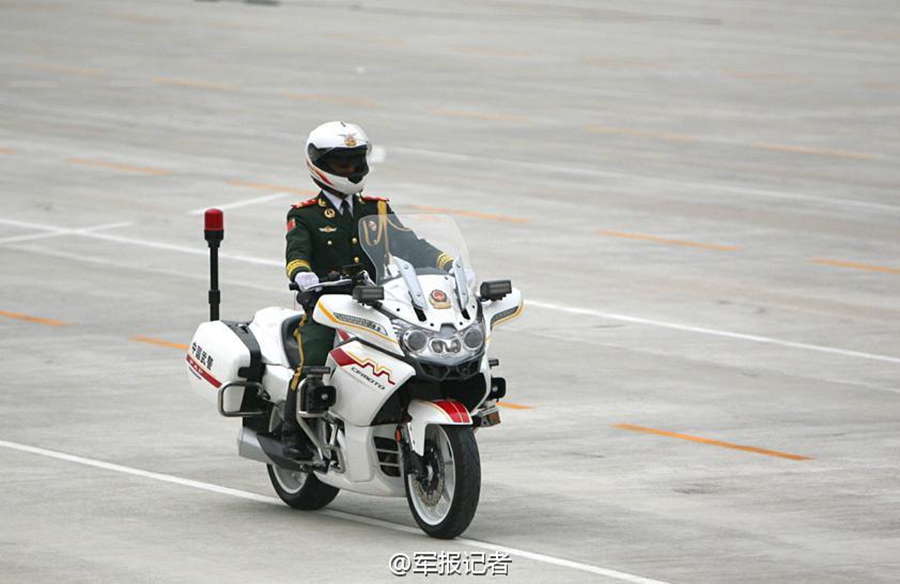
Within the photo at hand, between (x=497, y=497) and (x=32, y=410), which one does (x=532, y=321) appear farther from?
(x=497, y=497)

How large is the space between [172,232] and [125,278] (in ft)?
9.77

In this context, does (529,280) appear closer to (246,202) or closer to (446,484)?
(246,202)

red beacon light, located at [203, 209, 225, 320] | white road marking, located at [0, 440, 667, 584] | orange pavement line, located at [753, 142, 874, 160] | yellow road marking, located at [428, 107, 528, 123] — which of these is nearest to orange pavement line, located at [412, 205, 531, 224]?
orange pavement line, located at [753, 142, 874, 160]

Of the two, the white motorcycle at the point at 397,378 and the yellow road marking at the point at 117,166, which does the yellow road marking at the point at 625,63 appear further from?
the white motorcycle at the point at 397,378

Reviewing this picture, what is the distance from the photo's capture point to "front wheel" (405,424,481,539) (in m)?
10.6

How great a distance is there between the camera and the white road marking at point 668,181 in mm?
27344

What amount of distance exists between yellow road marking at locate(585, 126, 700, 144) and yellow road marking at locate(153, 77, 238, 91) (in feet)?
26.0

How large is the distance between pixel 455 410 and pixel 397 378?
0.35m

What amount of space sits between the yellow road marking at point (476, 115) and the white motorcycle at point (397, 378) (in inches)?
945

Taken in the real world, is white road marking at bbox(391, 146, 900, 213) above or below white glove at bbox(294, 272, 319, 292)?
below

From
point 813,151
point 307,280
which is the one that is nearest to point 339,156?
point 307,280

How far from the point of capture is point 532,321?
62.8ft

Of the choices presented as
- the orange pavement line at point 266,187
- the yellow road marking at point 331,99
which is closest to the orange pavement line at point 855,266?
the orange pavement line at point 266,187

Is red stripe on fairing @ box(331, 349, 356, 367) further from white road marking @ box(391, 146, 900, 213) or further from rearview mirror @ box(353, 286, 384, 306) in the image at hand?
white road marking @ box(391, 146, 900, 213)
